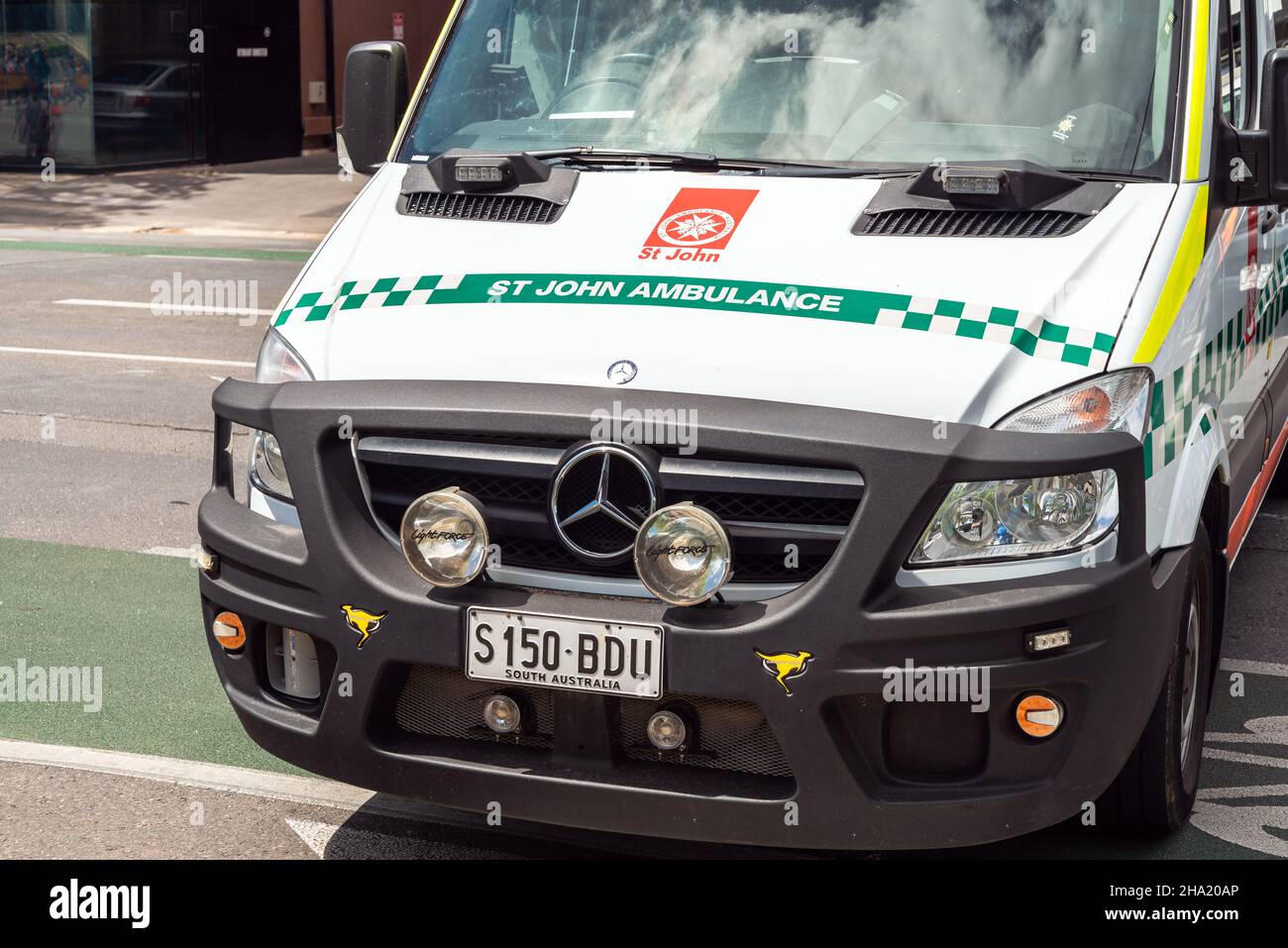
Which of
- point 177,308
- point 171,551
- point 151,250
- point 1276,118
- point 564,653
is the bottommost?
point 151,250

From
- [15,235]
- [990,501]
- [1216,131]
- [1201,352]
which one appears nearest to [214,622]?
[990,501]

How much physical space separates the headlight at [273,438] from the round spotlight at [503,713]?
643 millimetres

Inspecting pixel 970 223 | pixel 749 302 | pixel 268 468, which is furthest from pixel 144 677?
pixel 970 223

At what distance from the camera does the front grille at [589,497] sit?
3.41 meters

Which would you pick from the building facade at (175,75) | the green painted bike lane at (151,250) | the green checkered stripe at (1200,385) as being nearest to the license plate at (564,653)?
the green checkered stripe at (1200,385)

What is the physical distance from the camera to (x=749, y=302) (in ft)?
12.3

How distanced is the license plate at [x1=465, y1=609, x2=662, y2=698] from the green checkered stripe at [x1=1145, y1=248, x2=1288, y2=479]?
3.65 ft

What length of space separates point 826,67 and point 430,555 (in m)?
1.83

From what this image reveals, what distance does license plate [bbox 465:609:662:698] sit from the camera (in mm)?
3381

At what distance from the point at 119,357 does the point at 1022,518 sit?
8.97 m

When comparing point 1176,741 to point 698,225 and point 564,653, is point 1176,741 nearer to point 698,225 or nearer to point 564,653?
point 564,653

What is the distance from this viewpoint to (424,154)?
188 inches

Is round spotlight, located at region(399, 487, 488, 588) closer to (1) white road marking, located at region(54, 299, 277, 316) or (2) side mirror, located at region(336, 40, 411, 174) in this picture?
(2) side mirror, located at region(336, 40, 411, 174)

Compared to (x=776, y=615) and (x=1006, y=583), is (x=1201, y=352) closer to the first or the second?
(x=1006, y=583)
